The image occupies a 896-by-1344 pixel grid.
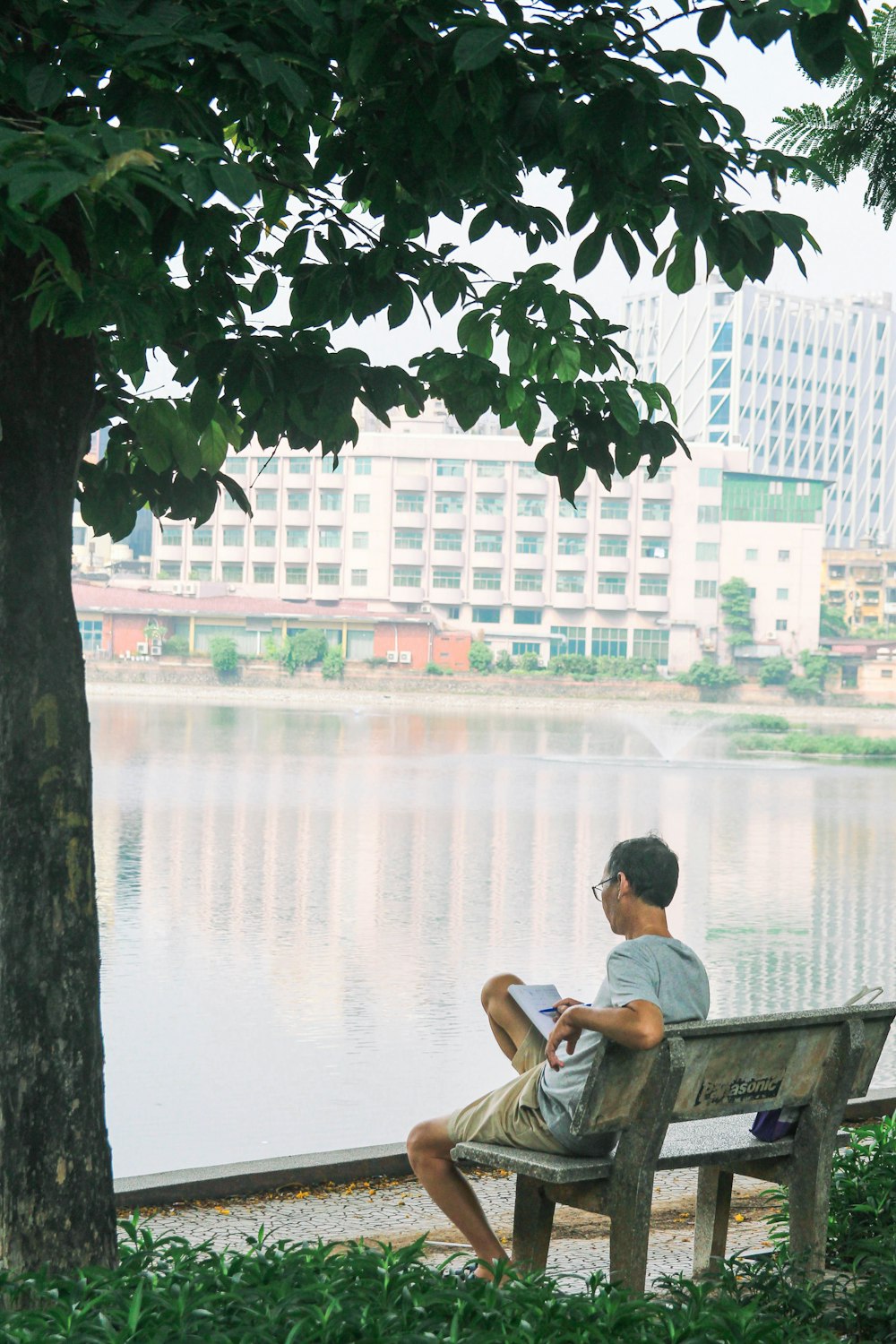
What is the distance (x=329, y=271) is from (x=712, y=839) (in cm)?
2786

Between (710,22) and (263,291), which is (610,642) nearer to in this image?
(263,291)

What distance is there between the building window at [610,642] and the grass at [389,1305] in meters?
88.3

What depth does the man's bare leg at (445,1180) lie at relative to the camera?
315cm

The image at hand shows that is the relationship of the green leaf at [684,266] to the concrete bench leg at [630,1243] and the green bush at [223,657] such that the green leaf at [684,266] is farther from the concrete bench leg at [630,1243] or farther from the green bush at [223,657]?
the green bush at [223,657]

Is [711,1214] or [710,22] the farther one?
[711,1214]

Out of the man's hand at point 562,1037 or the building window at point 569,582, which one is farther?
the building window at point 569,582

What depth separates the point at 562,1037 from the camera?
9.72 ft

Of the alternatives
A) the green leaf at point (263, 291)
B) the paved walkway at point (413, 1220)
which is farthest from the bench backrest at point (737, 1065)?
the green leaf at point (263, 291)

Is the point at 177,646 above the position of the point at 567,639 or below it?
below

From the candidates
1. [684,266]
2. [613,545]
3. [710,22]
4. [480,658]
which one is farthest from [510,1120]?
[613,545]

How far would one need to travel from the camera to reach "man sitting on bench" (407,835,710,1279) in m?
2.88

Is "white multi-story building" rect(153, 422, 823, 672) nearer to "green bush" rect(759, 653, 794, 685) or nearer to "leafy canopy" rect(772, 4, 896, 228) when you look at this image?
"green bush" rect(759, 653, 794, 685)

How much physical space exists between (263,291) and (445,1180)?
1.76 m

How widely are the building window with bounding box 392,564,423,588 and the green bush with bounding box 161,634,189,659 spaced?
12698mm
